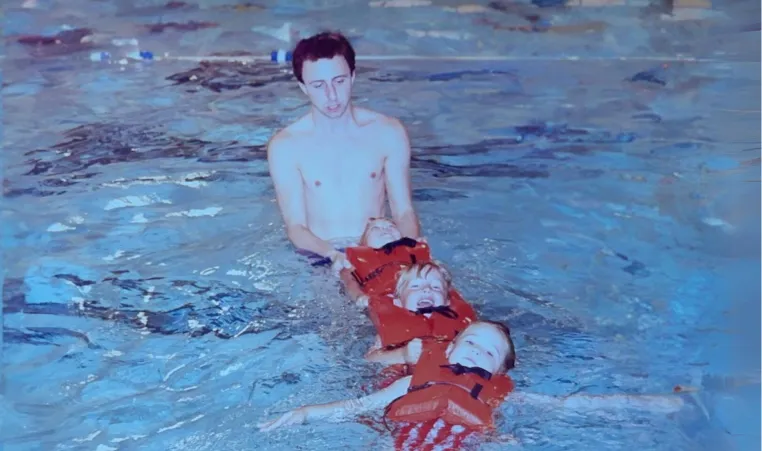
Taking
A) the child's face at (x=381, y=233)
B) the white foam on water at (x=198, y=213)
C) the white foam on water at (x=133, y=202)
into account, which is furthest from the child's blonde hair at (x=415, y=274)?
the white foam on water at (x=133, y=202)

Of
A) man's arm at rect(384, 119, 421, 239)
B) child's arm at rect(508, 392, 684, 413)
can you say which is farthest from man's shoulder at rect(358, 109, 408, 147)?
child's arm at rect(508, 392, 684, 413)

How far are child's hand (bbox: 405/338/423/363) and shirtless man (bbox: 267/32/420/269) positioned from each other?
31cm

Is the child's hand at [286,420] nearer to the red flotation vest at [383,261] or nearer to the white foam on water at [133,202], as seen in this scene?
the red flotation vest at [383,261]

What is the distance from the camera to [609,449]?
1.67 m

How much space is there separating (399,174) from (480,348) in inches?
19.8

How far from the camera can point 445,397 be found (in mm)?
1585

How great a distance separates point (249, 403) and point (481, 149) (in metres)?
0.82

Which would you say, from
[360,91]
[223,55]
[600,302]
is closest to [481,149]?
[360,91]

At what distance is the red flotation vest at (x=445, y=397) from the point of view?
1585mm

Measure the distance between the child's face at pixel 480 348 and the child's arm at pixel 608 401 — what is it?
0.29 ft

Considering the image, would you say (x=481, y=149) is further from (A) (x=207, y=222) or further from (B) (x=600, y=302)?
(A) (x=207, y=222)

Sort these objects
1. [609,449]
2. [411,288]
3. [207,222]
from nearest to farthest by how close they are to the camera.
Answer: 1. [609,449]
2. [411,288]
3. [207,222]

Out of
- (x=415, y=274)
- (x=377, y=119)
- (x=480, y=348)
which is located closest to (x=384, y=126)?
(x=377, y=119)

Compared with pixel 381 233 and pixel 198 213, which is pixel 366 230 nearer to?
pixel 381 233
